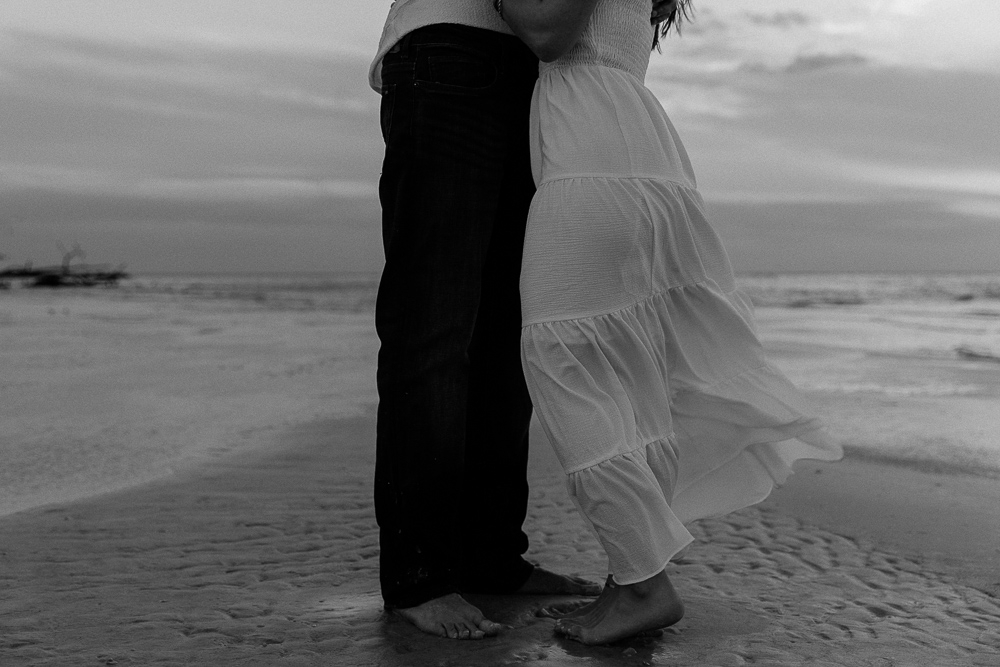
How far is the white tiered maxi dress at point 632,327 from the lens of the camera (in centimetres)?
196

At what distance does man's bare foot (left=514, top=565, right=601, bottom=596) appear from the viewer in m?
2.36

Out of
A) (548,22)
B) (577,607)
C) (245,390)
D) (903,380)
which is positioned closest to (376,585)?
(577,607)

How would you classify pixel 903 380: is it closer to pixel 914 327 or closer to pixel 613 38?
pixel 613 38

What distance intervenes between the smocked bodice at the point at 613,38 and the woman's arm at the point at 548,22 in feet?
0.18

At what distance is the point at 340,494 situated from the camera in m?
3.33

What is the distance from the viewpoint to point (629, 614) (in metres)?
1.99

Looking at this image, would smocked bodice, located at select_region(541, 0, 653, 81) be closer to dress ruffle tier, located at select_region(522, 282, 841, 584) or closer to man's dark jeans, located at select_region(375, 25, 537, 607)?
man's dark jeans, located at select_region(375, 25, 537, 607)

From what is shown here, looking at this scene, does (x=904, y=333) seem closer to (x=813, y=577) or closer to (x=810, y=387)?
(x=810, y=387)

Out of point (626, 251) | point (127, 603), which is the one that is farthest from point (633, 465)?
point (127, 603)

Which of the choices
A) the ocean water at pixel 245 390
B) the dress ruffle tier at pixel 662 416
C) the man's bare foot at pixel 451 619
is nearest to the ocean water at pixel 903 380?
the ocean water at pixel 245 390

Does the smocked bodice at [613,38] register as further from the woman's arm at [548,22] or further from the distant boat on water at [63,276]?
the distant boat on water at [63,276]

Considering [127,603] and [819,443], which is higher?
[819,443]

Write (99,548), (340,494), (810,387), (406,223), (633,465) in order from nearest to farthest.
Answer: (633,465) → (406,223) → (99,548) → (340,494) → (810,387)

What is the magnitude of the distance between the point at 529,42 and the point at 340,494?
72.2 inches
